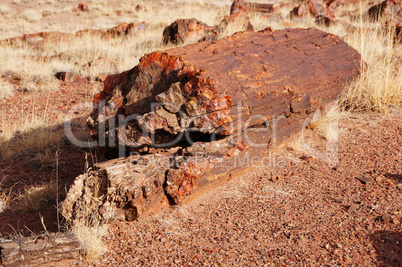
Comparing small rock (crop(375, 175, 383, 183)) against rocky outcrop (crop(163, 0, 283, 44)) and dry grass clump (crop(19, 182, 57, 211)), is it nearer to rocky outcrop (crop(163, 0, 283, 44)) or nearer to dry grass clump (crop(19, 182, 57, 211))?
dry grass clump (crop(19, 182, 57, 211))

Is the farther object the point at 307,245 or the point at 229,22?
the point at 229,22

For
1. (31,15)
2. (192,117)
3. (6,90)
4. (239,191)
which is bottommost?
(239,191)

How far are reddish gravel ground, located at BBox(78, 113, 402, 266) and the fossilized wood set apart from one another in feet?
0.75

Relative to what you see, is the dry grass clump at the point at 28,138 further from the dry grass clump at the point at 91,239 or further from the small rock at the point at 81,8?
the small rock at the point at 81,8

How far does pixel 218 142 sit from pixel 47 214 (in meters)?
1.64

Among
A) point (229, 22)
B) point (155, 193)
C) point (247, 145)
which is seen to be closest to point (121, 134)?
point (155, 193)

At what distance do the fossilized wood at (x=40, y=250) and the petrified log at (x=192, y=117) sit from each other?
0.29 m

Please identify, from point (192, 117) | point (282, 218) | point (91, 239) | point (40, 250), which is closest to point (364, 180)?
point (282, 218)

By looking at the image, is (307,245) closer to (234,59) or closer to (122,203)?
(122,203)

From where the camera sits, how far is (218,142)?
128 inches

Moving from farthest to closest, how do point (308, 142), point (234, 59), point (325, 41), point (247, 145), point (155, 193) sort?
1. point (325, 41)
2. point (308, 142)
3. point (234, 59)
4. point (247, 145)
5. point (155, 193)

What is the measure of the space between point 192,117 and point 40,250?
1.53 metres

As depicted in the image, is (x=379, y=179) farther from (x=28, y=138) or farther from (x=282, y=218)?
(x=28, y=138)

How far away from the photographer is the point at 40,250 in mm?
2373
